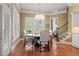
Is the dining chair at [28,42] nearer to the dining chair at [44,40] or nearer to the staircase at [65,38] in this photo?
the dining chair at [44,40]

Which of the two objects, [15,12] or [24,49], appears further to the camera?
[24,49]

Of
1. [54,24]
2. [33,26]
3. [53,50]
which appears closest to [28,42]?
[33,26]

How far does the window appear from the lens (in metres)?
4.34

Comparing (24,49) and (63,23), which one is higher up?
(63,23)

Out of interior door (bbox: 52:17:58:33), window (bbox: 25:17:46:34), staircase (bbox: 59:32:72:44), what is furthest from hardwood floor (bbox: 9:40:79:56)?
interior door (bbox: 52:17:58:33)

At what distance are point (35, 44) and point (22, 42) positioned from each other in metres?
0.55

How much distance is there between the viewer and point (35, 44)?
15.5 ft

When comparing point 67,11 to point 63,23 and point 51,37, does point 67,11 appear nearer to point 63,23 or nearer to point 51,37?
point 63,23

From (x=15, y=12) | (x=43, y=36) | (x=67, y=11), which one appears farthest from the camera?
(x=43, y=36)

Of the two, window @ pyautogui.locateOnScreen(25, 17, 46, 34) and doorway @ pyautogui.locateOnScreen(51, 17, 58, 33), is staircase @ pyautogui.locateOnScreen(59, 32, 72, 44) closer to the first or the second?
doorway @ pyautogui.locateOnScreen(51, 17, 58, 33)

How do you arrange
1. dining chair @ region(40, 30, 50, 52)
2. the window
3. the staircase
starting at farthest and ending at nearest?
dining chair @ region(40, 30, 50, 52), the staircase, the window

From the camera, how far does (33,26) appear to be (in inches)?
172

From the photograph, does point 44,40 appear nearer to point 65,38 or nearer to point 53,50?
point 53,50

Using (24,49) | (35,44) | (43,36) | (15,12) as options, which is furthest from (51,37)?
(15,12)
